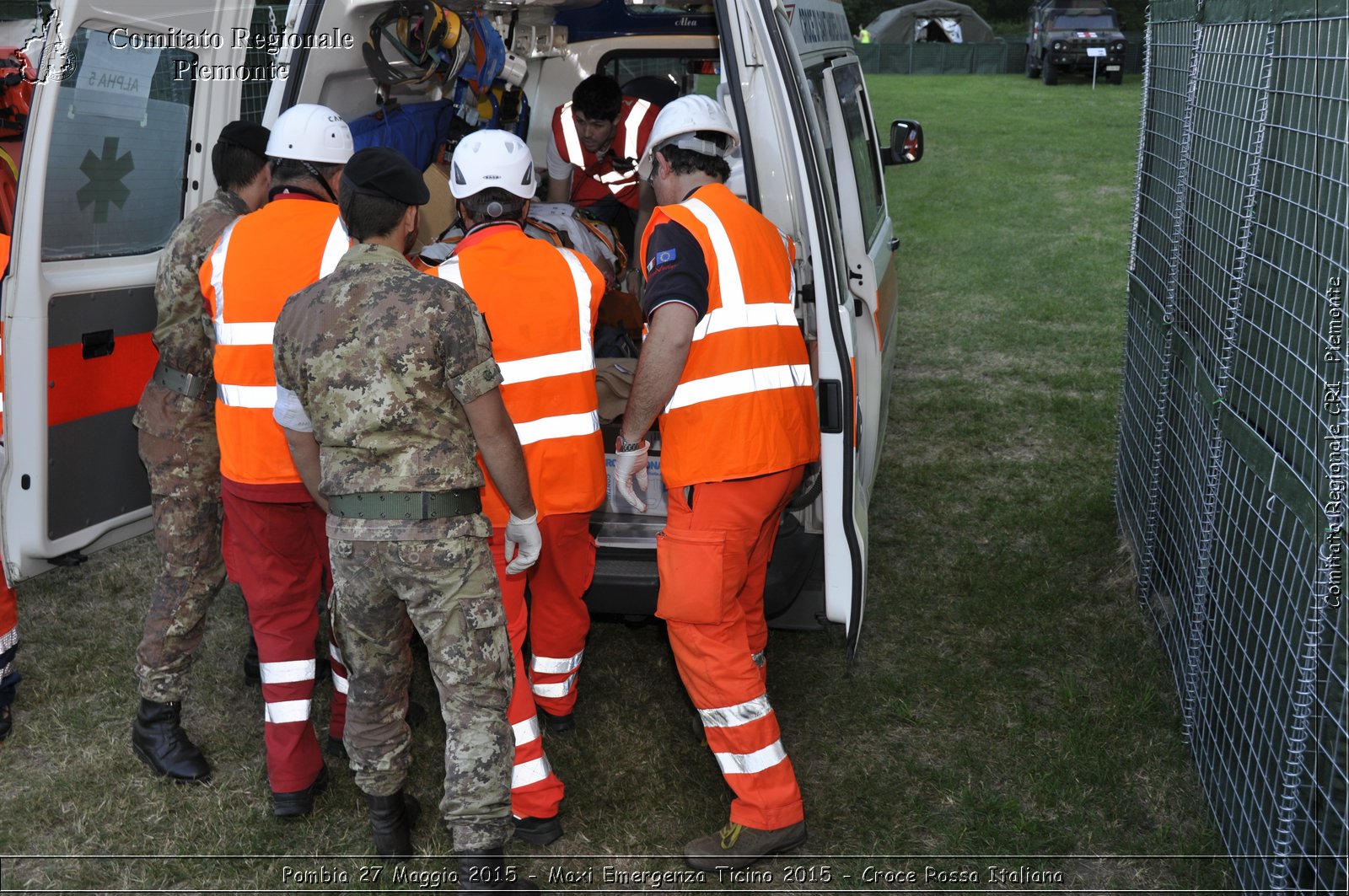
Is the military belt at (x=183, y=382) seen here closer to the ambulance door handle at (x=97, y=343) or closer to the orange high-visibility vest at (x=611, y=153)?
the ambulance door handle at (x=97, y=343)

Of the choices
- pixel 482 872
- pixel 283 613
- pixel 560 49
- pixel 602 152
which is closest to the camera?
pixel 482 872

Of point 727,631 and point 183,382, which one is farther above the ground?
point 183,382

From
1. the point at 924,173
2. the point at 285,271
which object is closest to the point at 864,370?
the point at 285,271

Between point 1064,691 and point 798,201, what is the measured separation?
1.93 meters

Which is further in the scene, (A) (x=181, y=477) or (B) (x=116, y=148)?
(B) (x=116, y=148)

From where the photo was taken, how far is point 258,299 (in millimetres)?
3352

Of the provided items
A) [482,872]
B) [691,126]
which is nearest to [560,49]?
[691,126]

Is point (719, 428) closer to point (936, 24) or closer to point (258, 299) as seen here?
point (258, 299)

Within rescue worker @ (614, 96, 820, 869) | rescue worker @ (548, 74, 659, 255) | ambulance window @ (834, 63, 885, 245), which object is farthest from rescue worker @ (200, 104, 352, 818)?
ambulance window @ (834, 63, 885, 245)

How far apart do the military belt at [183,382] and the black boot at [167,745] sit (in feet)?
3.12

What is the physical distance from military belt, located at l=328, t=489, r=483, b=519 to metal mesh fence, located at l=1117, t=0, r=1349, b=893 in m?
1.96

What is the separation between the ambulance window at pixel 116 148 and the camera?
147 inches

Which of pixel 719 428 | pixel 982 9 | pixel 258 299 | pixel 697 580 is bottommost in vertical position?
pixel 697 580

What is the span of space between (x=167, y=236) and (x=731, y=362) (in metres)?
2.11
